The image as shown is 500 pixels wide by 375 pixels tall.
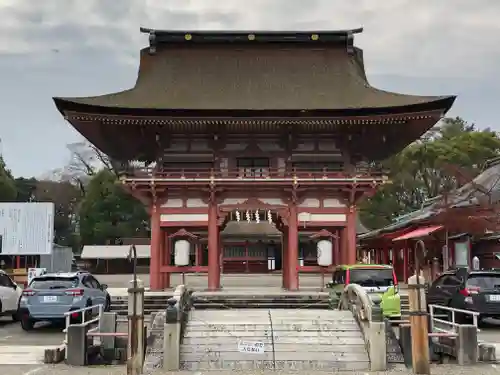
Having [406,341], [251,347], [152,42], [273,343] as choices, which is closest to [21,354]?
[251,347]

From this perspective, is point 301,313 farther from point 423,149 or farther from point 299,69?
point 423,149

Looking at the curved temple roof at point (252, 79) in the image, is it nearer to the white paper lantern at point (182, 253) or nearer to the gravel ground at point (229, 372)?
the white paper lantern at point (182, 253)

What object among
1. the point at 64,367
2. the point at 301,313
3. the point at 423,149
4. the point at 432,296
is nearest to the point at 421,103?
the point at 432,296

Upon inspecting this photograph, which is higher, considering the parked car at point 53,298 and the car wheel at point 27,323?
the parked car at point 53,298

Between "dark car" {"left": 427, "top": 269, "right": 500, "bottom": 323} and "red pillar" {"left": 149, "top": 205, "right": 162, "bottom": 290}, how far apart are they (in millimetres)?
11857

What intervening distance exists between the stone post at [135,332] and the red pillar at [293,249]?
597 inches

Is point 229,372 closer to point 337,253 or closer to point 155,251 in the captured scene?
point 155,251

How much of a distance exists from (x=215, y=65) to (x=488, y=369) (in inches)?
844

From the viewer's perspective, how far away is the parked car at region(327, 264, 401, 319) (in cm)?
1695

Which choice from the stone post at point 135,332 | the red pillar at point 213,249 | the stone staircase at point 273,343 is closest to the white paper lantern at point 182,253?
the red pillar at point 213,249

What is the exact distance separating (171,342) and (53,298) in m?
6.75

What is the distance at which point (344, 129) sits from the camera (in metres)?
26.1

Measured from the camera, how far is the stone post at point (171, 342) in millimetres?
11750

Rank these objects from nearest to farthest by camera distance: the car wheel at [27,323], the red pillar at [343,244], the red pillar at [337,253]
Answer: the car wheel at [27,323], the red pillar at [343,244], the red pillar at [337,253]
